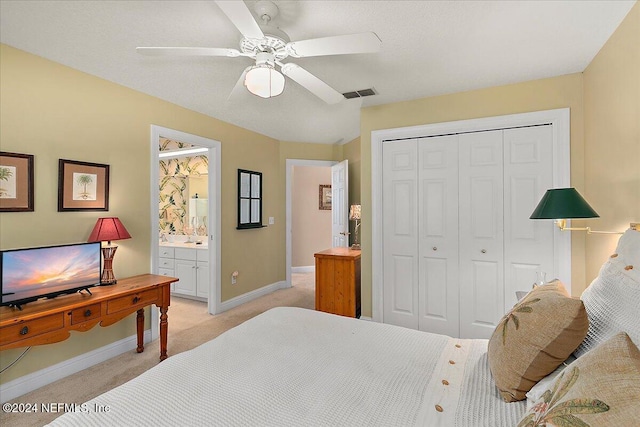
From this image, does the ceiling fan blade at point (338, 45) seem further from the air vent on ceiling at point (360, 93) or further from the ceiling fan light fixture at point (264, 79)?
the air vent on ceiling at point (360, 93)

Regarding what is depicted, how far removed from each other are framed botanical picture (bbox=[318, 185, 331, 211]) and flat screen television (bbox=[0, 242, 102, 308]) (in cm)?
498

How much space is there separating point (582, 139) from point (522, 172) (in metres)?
0.49

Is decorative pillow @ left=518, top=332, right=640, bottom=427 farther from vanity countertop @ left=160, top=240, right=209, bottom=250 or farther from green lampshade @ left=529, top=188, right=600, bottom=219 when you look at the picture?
vanity countertop @ left=160, top=240, right=209, bottom=250

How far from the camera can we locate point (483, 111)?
296 centimetres

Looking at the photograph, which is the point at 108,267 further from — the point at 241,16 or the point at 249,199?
the point at 241,16

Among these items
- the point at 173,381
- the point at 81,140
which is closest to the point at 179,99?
the point at 81,140

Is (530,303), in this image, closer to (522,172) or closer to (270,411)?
(270,411)

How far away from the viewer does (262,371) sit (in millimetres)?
1229

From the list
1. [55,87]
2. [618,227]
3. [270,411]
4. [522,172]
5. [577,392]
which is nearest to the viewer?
[577,392]

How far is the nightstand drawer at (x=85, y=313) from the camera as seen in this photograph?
2125mm

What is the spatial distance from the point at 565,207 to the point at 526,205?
3.26 feet

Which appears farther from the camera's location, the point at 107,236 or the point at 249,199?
the point at 249,199

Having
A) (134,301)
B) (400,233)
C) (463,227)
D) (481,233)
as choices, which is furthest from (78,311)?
(481,233)

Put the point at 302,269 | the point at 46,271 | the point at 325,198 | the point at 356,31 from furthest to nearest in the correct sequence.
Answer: the point at 325,198
the point at 302,269
the point at 46,271
the point at 356,31
